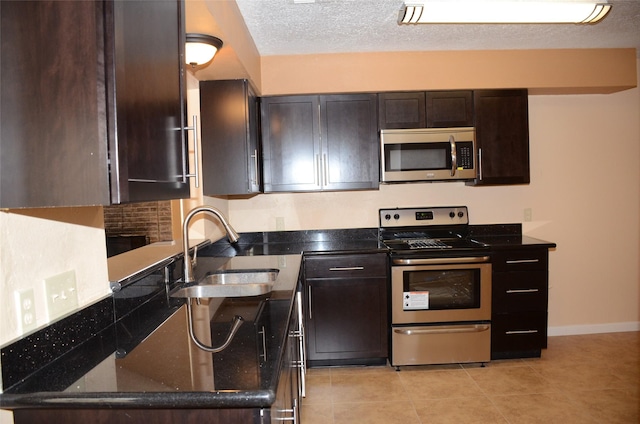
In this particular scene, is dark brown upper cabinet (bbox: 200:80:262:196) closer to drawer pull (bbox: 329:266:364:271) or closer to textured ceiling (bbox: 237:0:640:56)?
textured ceiling (bbox: 237:0:640:56)

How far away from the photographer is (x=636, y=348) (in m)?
3.61

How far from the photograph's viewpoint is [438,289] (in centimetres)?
330

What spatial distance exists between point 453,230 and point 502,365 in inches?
44.7

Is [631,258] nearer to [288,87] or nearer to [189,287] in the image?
[288,87]

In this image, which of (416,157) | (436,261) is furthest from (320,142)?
(436,261)

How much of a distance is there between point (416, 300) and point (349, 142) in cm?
130

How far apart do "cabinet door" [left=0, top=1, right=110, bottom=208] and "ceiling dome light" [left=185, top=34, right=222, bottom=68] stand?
1.18 meters

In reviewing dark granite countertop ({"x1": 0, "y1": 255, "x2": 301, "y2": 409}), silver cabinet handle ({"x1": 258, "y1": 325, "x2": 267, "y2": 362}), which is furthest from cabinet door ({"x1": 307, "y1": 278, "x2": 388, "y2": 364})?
silver cabinet handle ({"x1": 258, "y1": 325, "x2": 267, "y2": 362})

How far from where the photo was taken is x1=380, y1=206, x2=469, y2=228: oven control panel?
3.86 meters

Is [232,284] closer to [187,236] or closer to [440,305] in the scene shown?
[187,236]

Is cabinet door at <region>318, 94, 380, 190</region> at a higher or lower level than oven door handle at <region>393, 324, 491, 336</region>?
higher

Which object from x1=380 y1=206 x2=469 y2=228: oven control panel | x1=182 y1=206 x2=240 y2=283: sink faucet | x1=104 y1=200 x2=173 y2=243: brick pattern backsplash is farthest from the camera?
x1=104 y1=200 x2=173 y2=243: brick pattern backsplash

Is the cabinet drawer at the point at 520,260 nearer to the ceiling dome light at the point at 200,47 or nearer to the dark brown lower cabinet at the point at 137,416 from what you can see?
the ceiling dome light at the point at 200,47

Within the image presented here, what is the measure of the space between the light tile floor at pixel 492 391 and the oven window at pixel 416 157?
1523 mm
